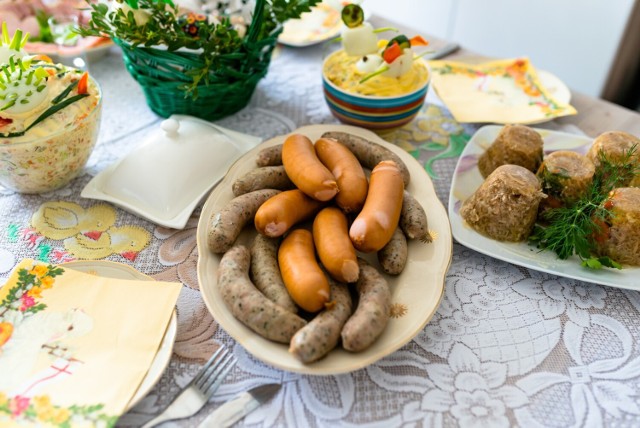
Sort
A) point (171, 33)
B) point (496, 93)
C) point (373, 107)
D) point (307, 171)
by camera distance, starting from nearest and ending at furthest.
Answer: point (307, 171) < point (171, 33) < point (373, 107) < point (496, 93)

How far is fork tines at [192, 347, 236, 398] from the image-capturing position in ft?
3.52

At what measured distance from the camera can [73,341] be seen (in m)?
1.10

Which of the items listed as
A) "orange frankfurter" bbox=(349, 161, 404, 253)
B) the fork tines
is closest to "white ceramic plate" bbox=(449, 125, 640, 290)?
"orange frankfurter" bbox=(349, 161, 404, 253)

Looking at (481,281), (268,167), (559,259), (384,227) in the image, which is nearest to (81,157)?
(268,167)

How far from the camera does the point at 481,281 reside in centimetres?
136

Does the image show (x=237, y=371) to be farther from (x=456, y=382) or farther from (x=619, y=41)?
(x=619, y=41)

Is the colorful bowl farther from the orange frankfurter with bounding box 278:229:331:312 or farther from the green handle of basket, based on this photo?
the orange frankfurter with bounding box 278:229:331:312

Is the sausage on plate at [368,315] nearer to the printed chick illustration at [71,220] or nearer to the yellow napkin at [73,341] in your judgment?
the yellow napkin at [73,341]

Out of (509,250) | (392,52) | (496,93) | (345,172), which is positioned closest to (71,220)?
(345,172)

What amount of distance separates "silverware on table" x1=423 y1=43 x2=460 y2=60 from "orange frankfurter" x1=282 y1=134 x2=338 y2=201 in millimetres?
1047

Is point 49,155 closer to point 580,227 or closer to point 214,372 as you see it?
point 214,372

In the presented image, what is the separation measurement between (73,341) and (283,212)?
0.55m

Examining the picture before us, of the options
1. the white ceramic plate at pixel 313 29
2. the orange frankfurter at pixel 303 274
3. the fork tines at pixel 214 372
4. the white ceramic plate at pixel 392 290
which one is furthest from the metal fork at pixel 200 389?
the white ceramic plate at pixel 313 29

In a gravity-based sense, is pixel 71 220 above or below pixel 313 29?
below
